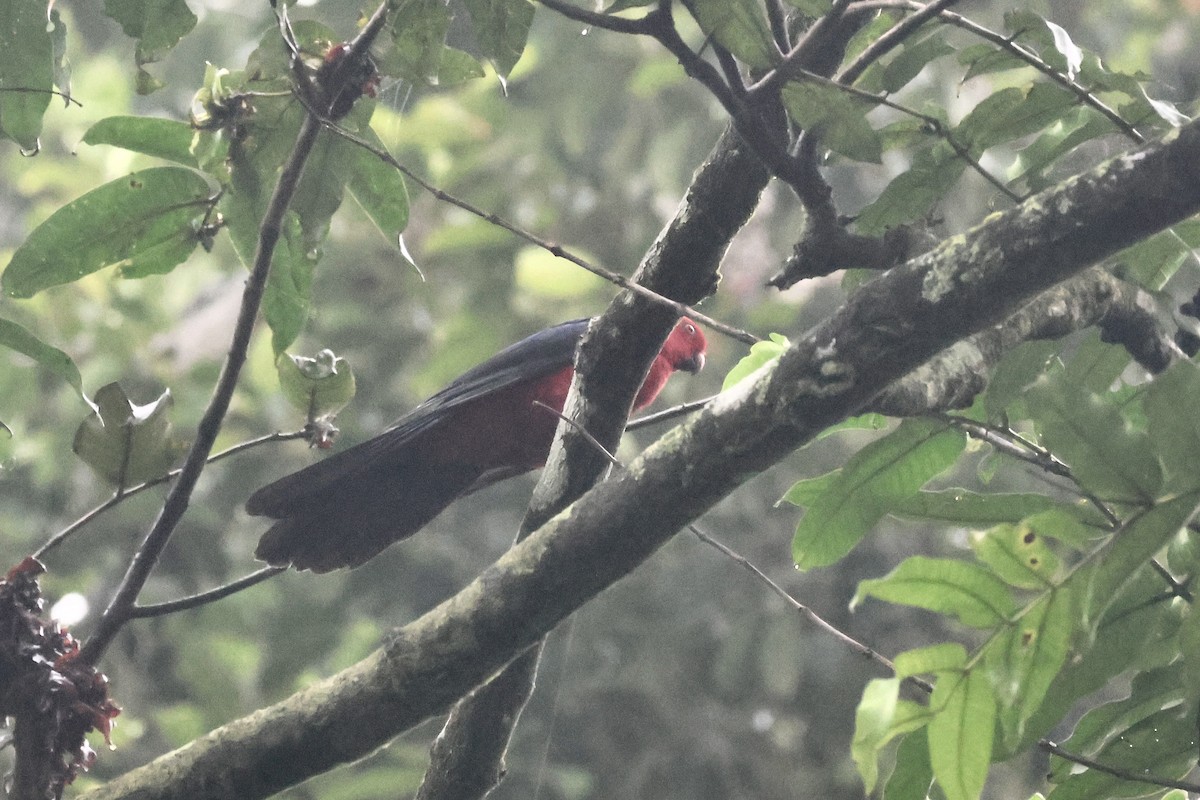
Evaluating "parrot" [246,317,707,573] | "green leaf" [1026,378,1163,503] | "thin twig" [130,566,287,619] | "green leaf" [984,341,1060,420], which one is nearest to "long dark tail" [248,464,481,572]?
"parrot" [246,317,707,573]

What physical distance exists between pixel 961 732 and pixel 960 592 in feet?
0.54

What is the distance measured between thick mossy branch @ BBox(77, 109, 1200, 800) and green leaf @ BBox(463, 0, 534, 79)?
25.5 inches

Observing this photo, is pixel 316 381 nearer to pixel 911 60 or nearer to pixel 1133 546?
pixel 911 60

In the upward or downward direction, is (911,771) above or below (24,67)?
below

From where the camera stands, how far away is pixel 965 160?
203 centimetres

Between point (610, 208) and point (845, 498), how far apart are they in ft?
13.7

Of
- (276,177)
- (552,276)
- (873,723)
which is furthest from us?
(552,276)

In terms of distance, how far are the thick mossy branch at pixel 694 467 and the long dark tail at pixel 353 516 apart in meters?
0.99

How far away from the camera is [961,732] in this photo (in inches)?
57.5

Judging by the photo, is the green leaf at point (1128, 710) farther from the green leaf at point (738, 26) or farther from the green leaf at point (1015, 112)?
the green leaf at point (738, 26)

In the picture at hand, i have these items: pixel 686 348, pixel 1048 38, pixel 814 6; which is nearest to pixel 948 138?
pixel 1048 38

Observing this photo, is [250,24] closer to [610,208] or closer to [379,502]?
[610,208]

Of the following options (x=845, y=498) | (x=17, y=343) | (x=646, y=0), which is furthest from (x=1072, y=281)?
(x=17, y=343)

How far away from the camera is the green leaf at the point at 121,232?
216 centimetres
